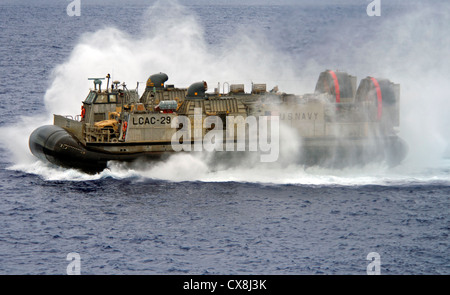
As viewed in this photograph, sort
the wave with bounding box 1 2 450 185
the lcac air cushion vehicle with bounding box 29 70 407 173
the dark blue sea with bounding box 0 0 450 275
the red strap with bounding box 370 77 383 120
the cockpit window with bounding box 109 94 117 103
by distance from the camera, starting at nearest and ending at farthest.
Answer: the dark blue sea with bounding box 0 0 450 275 < the lcac air cushion vehicle with bounding box 29 70 407 173 < the wave with bounding box 1 2 450 185 < the red strap with bounding box 370 77 383 120 < the cockpit window with bounding box 109 94 117 103

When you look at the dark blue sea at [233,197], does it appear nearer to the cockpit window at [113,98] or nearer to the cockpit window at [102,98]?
the cockpit window at [102,98]

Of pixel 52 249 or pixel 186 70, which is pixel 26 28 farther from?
pixel 52 249

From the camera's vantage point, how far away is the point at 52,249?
120 feet

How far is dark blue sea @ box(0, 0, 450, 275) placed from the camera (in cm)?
3569

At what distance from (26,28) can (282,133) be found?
4268 inches

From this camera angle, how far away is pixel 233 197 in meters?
44.8

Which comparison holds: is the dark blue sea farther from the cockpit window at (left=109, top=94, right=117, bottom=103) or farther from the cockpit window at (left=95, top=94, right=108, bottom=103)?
the cockpit window at (left=109, top=94, right=117, bottom=103)

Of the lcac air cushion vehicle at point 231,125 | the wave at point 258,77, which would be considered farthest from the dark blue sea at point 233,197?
the lcac air cushion vehicle at point 231,125

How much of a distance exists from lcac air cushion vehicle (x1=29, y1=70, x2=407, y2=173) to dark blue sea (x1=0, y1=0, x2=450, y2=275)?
3.40 ft

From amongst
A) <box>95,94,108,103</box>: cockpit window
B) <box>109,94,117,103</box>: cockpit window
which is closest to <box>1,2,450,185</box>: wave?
<box>95,94,108,103</box>: cockpit window

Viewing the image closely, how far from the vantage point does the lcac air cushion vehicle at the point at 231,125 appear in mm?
48062

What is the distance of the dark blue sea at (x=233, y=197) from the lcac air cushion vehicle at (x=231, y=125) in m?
1.04
